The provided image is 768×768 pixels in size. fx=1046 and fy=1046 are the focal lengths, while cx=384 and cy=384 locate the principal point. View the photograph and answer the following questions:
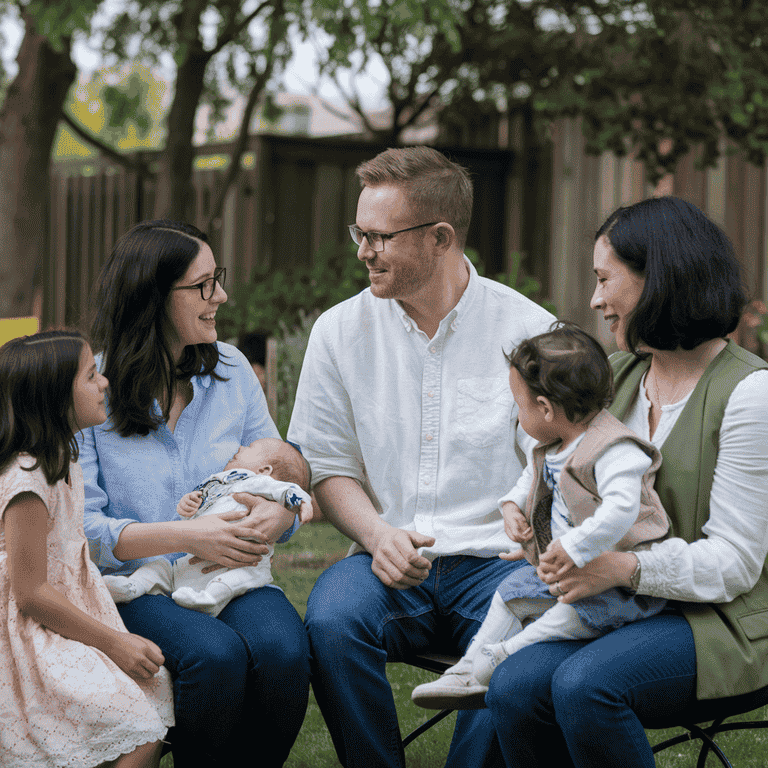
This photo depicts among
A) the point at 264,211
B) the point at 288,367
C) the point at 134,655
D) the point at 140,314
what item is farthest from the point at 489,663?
the point at 264,211

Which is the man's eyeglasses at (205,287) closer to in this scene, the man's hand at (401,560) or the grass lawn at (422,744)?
the man's hand at (401,560)

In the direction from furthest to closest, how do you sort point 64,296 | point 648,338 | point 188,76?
point 64,296, point 188,76, point 648,338

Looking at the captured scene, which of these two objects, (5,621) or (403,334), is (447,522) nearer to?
(403,334)

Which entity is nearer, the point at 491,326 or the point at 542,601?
the point at 542,601

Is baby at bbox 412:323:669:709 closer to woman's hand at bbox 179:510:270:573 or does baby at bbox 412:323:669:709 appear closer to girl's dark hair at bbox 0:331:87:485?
woman's hand at bbox 179:510:270:573

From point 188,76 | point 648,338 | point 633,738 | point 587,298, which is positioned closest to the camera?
point 633,738

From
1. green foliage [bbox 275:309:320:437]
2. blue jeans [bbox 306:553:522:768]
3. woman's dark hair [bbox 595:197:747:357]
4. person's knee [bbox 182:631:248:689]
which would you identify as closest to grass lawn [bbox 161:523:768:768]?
blue jeans [bbox 306:553:522:768]

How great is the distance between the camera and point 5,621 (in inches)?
92.4

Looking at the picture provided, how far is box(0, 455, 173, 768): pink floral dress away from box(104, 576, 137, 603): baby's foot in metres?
0.26

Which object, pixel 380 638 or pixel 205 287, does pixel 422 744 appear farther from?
pixel 205 287

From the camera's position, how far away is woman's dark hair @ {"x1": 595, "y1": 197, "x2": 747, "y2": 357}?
2.46 meters

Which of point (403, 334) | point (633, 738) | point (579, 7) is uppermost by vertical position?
point (579, 7)

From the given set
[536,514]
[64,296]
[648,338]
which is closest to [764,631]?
[536,514]

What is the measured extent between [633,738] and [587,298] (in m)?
8.28
